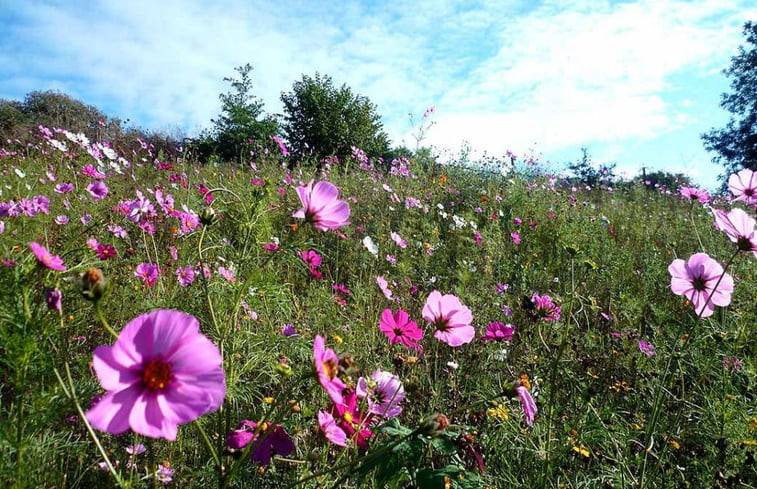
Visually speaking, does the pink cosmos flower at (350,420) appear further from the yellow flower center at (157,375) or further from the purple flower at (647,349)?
the purple flower at (647,349)

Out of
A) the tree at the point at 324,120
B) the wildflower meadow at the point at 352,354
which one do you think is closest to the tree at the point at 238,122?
the tree at the point at 324,120

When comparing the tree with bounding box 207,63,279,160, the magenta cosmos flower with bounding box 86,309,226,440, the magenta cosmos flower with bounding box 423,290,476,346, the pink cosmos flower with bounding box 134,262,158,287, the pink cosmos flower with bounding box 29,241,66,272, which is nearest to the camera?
the magenta cosmos flower with bounding box 86,309,226,440

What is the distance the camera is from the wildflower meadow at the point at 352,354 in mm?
649

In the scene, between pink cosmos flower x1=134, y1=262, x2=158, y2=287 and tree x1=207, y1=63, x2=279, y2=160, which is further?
tree x1=207, y1=63, x2=279, y2=160

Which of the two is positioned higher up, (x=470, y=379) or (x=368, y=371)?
(x=368, y=371)

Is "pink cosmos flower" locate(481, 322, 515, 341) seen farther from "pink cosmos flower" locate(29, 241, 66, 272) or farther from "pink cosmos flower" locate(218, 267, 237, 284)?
Result: "pink cosmos flower" locate(29, 241, 66, 272)

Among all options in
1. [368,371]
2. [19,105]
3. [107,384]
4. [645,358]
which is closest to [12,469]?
[107,384]

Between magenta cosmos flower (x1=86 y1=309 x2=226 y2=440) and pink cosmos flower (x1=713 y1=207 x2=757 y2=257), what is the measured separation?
3.95 feet

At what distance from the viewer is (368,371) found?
4.75 ft

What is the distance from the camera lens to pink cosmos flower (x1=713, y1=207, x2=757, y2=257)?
42.0 inches

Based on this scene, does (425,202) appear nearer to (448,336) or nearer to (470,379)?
(470,379)

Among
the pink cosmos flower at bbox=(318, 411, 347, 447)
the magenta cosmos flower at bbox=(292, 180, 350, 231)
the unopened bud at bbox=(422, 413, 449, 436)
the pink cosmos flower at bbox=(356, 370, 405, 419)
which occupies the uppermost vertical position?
the magenta cosmos flower at bbox=(292, 180, 350, 231)

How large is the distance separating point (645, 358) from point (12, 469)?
1994 mm

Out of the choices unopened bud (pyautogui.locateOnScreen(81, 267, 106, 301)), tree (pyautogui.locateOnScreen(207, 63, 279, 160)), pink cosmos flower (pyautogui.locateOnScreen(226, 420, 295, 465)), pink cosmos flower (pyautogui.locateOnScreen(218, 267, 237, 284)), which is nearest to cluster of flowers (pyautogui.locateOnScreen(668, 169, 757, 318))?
pink cosmos flower (pyautogui.locateOnScreen(226, 420, 295, 465))
